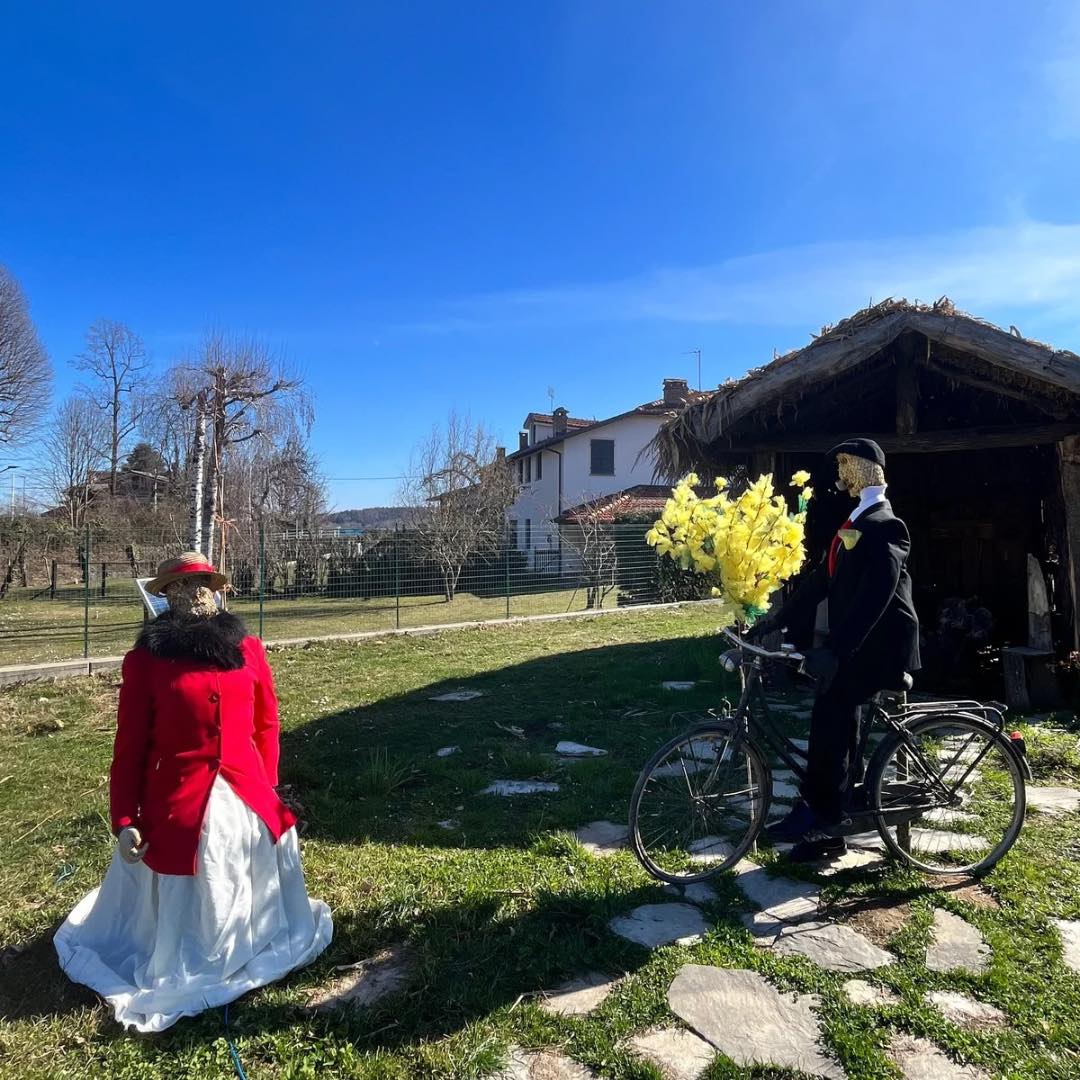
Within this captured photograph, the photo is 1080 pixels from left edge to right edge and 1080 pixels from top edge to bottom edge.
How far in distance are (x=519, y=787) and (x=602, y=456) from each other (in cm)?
2941

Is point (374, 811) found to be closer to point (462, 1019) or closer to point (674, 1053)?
point (462, 1019)

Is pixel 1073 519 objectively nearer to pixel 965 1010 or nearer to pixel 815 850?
pixel 815 850

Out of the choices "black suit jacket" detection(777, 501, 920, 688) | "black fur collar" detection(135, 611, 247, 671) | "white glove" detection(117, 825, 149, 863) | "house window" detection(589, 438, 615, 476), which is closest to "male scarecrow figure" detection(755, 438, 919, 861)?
"black suit jacket" detection(777, 501, 920, 688)

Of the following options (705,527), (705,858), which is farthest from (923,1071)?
(705,527)

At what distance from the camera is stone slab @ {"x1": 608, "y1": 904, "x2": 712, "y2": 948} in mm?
2881

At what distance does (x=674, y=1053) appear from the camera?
2.25 m

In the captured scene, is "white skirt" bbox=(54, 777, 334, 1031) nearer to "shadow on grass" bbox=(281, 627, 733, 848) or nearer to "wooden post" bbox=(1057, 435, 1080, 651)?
"shadow on grass" bbox=(281, 627, 733, 848)

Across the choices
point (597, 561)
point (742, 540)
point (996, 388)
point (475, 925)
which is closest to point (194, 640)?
point (475, 925)

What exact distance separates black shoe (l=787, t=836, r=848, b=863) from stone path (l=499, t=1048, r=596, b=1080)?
1.65 meters

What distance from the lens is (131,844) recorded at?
8.50 feet

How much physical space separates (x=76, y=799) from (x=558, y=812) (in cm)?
A: 312

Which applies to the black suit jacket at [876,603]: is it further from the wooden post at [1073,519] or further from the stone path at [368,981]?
the wooden post at [1073,519]

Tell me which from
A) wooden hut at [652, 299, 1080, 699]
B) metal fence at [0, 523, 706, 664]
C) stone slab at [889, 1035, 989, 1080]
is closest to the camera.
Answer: stone slab at [889, 1035, 989, 1080]

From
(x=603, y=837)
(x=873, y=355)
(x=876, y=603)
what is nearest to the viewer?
(x=876, y=603)
